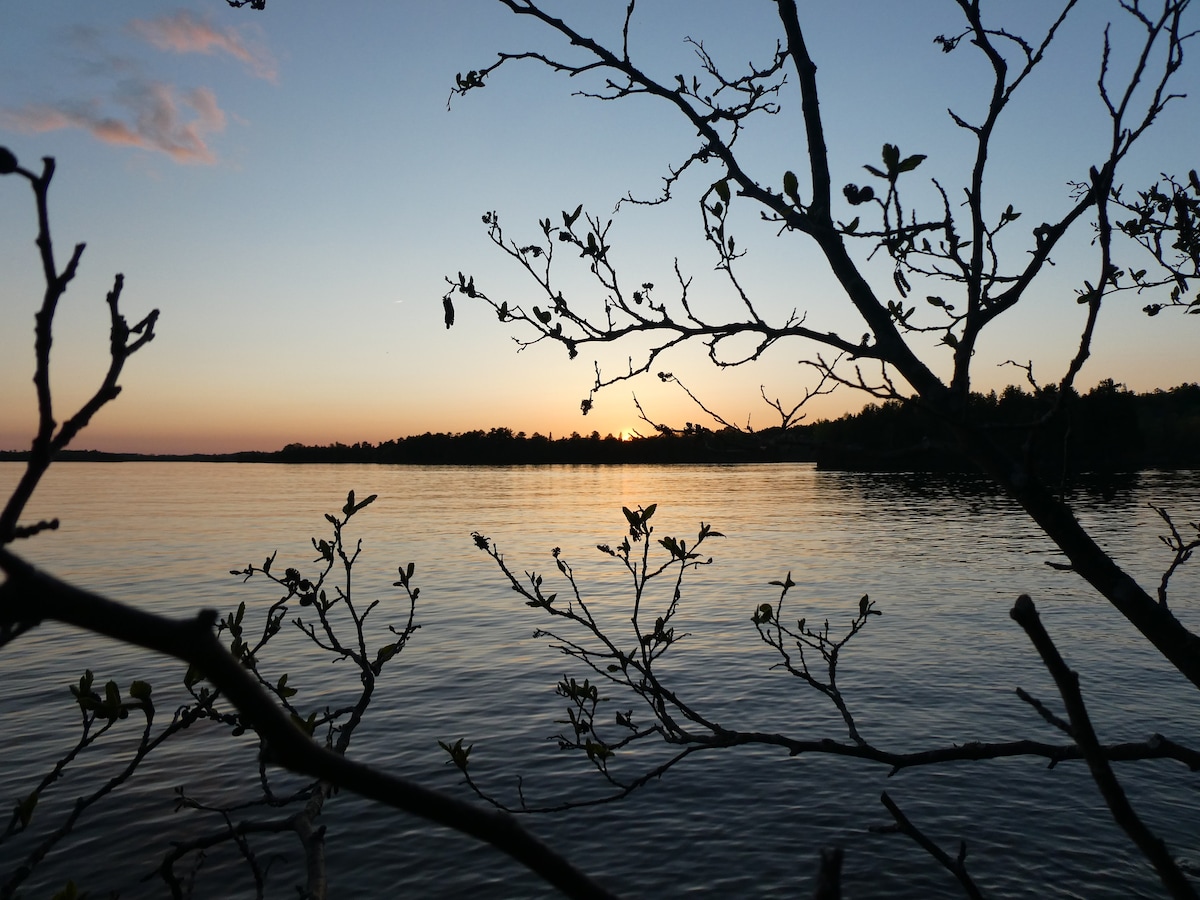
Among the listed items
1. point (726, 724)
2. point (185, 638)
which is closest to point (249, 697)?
point (185, 638)

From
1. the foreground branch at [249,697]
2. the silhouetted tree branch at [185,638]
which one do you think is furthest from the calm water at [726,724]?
the foreground branch at [249,697]

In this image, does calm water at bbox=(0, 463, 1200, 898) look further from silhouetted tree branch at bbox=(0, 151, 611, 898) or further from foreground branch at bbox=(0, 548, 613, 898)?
foreground branch at bbox=(0, 548, 613, 898)

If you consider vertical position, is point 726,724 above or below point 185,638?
below

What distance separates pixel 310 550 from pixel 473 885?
144 feet

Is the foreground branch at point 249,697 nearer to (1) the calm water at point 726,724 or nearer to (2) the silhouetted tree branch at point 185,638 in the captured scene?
(2) the silhouetted tree branch at point 185,638

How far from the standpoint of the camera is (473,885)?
41.5 ft

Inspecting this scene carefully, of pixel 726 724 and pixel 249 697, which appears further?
pixel 726 724

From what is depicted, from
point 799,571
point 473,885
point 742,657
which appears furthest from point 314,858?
point 799,571

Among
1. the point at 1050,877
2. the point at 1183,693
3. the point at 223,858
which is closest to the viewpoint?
the point at 1050,877

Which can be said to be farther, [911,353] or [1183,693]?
[1183,693]

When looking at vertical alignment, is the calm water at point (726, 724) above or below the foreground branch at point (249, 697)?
below

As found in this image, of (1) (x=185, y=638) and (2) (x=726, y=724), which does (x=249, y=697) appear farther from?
(2) (x=726, y=724)

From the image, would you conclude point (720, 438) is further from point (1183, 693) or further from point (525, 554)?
point (525, 554)

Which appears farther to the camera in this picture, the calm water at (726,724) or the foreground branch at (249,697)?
the calm water at (726,724)
